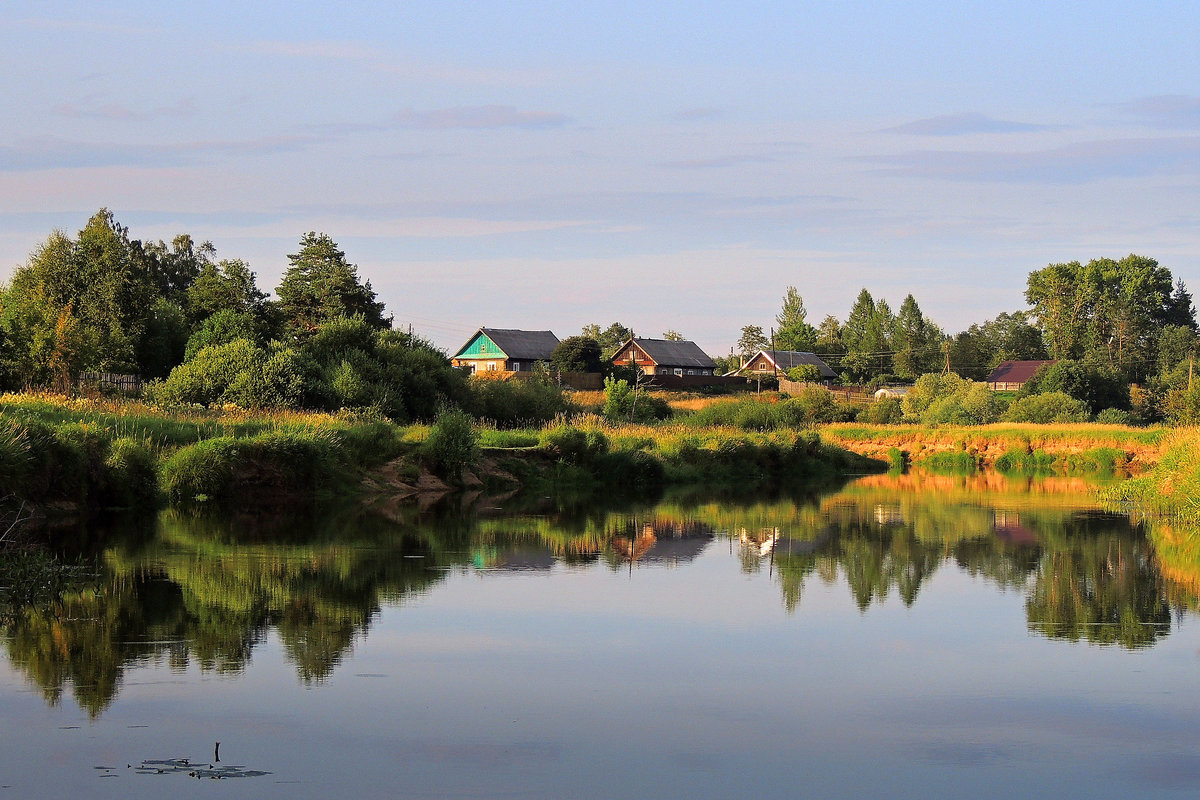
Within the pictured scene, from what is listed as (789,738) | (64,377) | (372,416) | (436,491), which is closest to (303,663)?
(789,738)

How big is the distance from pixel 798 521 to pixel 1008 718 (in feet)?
58.8

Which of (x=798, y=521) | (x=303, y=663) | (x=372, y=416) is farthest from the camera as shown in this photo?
(x=372, y=416)

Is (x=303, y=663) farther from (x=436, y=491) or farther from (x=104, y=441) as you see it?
(x=436, y=491)

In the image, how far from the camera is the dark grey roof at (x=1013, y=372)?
11519cm

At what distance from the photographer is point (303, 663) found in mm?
12430

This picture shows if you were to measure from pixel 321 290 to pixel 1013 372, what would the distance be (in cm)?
6878

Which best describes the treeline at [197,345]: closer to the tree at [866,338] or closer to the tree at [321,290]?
the tree at [321,290]

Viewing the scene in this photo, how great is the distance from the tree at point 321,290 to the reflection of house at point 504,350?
3327cm

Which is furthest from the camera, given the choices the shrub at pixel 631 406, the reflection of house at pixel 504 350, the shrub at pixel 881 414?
the reflection of house at pixel 504 350

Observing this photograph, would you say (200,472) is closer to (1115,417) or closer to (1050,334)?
(1115,417)

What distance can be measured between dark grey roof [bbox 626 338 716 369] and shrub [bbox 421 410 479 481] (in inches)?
3054

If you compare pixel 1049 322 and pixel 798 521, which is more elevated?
Answer: pixel 1049 322

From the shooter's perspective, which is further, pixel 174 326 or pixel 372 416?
pixel 174 326

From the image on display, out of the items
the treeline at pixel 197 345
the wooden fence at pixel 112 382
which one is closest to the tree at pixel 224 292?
the treeline at pixel 197 345
